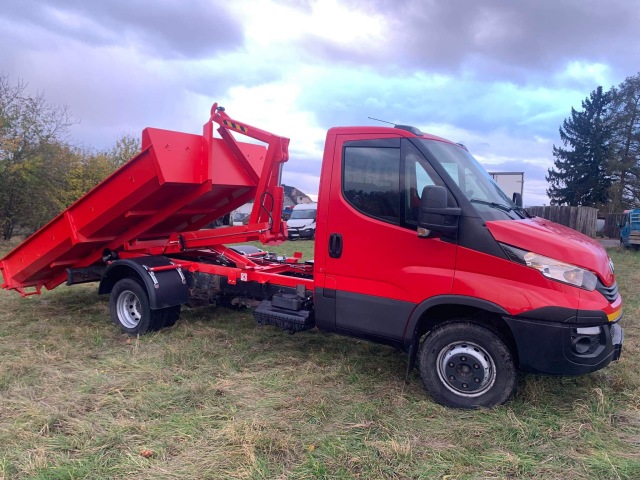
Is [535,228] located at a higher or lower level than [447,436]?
higher

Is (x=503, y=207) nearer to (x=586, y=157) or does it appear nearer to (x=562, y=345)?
(x=562, y=345)

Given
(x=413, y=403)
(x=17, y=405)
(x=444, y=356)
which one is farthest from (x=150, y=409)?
(x=444, y=356)

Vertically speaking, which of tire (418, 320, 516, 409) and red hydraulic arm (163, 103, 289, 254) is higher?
red hydraulic arm (163, 103, 289, 254)

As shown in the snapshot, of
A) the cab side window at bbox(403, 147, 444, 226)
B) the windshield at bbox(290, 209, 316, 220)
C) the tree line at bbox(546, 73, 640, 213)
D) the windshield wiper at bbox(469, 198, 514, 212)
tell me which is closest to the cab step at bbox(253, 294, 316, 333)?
the cab side window at bbox(403, 147, 444, 226)

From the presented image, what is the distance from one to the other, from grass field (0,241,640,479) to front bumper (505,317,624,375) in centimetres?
48

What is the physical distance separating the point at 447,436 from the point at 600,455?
105 cm

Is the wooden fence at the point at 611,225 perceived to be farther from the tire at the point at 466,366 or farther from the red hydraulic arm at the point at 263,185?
the tire at the point at 466,366

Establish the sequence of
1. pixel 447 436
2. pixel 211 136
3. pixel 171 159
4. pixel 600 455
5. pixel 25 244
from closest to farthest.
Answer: pixel 600 455
pixel 447 436
pixel 171 159
pixel 211 136
pixel 25 244

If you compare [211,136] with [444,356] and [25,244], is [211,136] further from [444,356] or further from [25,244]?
[444,356]

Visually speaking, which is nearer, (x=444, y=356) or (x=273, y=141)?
(x=444, y=356)

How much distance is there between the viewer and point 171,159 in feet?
18.6

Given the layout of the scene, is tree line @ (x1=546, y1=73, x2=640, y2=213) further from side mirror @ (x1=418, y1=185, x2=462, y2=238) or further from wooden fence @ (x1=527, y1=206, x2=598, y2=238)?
side mirror @ (x1=418, y1=185, x2=462, y2=238)

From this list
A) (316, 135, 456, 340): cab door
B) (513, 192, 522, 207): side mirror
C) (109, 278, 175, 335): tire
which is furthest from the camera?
(109, 278, 175, 335): tire

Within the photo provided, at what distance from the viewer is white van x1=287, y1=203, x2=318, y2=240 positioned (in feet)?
74.0
